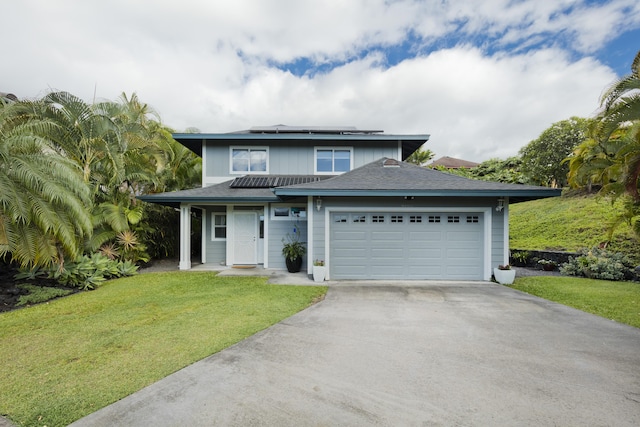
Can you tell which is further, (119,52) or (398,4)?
(119,52)

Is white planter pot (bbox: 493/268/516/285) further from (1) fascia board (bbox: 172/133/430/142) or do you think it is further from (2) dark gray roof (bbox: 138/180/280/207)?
(2) dark gray roof (bbox: 138/180/280/207)

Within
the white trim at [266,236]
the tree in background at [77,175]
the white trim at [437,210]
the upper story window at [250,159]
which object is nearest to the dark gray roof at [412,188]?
the white trim at [437,210]

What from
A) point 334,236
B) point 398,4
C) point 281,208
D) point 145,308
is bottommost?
point 145,308

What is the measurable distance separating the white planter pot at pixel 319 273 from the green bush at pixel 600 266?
799 cm

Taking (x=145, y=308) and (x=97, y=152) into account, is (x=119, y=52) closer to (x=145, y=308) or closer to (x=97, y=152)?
(x=97, y=152)

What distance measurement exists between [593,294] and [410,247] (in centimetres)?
421

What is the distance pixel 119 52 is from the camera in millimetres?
12992

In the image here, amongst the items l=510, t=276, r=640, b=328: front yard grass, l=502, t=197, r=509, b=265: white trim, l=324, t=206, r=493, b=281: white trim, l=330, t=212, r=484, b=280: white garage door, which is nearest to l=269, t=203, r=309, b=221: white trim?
l=324, t=206, r=493, b=281: white trim

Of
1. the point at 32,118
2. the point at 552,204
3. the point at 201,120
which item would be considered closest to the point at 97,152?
the point at 32,118

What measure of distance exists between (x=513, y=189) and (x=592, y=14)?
23.3ft

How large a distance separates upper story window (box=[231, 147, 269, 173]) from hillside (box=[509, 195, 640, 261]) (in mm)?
11740

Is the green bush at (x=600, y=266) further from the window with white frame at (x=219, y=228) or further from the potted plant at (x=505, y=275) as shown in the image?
the window with white frame at (x=219, y=228)

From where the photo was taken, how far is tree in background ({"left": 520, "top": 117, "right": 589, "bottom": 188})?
18.0m

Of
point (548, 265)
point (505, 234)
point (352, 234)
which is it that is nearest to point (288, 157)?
point (352, 234)
